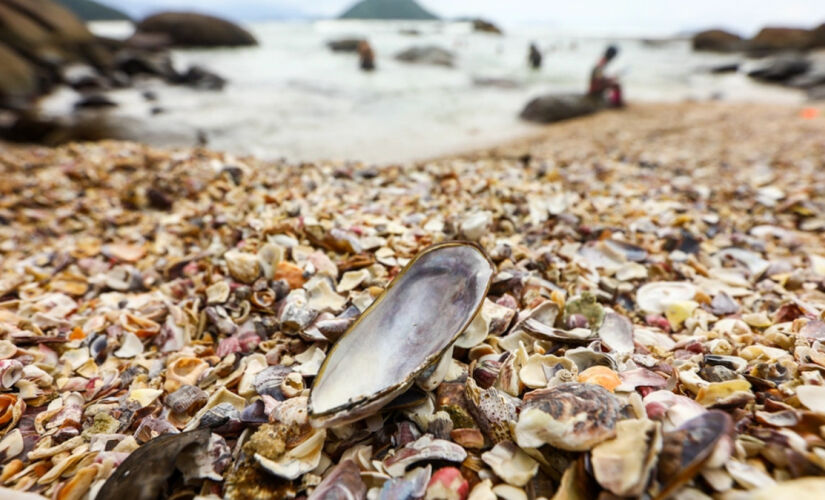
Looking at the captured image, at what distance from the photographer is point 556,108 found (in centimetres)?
973

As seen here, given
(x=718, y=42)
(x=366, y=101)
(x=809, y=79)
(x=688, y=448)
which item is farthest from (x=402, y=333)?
(x=718, y=42)

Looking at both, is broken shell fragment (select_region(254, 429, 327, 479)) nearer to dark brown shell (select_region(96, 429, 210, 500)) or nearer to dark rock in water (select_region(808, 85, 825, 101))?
dark brown shell (select_region(96, 429, 210, 500))

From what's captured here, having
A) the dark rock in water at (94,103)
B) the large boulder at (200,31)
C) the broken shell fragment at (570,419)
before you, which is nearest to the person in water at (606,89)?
the broken shell fragment at (570,419)

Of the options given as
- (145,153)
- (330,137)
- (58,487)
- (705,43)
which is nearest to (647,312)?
(58,487)

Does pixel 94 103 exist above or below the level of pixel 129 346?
above

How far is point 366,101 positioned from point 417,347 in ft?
37.3

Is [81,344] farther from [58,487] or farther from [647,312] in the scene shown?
[647,312]

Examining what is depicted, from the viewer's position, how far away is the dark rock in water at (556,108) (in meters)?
9.72

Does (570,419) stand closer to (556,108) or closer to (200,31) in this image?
(556,108)

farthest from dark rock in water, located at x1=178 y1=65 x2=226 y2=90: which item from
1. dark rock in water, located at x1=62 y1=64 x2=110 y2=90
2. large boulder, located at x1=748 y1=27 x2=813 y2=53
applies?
large boulder, located at x1=748 y1=27 x2=813 y2=53

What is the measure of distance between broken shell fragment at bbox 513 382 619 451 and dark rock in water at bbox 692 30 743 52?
119ft

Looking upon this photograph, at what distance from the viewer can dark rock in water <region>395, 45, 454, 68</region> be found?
18.7m

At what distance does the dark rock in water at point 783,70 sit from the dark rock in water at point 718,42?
44.9 ft

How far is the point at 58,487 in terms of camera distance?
→ 132cm
